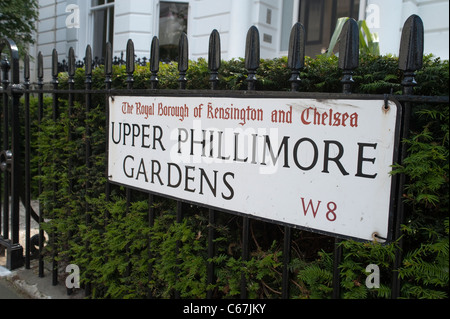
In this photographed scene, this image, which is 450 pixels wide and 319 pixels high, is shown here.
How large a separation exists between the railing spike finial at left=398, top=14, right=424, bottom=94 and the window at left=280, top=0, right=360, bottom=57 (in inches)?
237

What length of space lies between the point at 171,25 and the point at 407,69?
7.71m

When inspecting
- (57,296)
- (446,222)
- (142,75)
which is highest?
(142,75)

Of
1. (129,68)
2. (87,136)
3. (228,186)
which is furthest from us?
(87,136)

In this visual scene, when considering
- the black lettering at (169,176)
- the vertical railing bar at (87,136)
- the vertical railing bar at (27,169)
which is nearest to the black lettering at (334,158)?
the black lettering at (169,176)

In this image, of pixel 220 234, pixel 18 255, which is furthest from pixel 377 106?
pixel 18 255

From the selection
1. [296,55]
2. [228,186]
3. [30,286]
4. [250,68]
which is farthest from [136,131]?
[30,286]

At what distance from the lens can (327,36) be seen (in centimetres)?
747

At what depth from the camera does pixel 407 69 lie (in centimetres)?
151

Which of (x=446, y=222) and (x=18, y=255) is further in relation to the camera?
(x=18, y=255)

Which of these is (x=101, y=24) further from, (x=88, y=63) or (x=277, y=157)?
(x=277, y=157)

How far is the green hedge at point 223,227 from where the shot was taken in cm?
150

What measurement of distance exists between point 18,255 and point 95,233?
1.19m

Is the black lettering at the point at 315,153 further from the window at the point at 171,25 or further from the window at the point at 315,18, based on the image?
the window at the point at 171,25

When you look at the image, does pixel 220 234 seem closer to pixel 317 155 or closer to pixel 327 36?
pixel 317 155
